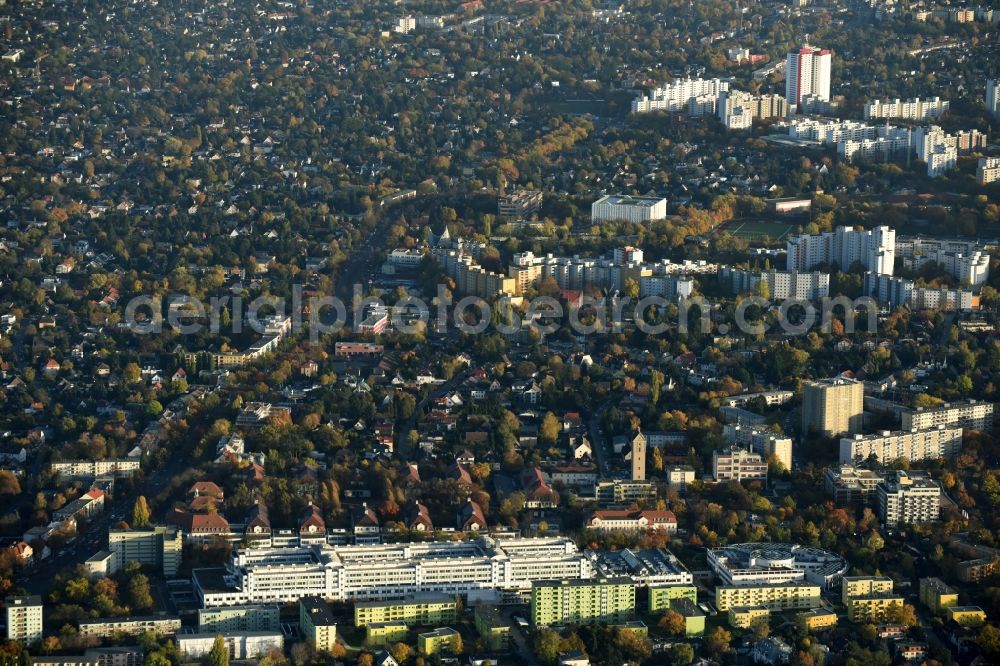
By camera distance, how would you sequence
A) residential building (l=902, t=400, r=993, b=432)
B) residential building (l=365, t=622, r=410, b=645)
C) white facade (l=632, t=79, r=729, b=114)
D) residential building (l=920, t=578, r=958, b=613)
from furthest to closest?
white facade (l=632, t=79, r=729, b=114)
residential building (l=902, t=400, r=993, b=432)
residential building (l=920, t=578, r=958, b=613)
residential building (l=365, t=622, r=410, b=645)

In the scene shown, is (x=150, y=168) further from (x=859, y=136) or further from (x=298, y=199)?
(x=859, y=136)

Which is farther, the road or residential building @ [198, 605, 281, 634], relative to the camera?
the road

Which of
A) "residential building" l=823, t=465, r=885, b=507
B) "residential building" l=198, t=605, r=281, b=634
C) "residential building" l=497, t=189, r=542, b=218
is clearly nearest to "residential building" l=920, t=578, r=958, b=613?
"residential building" l=823, t=465, r=885, b=507

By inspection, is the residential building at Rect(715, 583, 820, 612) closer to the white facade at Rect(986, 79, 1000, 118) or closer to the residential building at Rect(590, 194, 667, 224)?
the residential building at Rect(590, 194, 667, 224)

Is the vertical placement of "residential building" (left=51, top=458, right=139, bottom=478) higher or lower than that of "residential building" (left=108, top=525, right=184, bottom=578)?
higher

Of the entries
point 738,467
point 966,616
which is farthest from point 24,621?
point 966,616

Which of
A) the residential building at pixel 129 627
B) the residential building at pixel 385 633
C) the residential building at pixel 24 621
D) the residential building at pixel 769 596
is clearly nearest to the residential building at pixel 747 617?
the residential building at pixel 769 596

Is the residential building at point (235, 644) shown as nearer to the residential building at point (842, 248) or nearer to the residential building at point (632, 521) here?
the residential building at point (632, 521)
